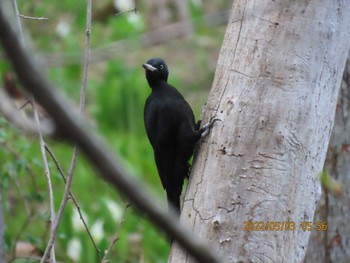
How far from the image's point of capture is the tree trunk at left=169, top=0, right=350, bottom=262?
2158 millimetres

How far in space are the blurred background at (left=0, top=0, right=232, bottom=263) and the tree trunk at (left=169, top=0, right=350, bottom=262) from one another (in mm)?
399

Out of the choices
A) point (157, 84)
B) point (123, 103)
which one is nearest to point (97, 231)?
point (157, 84)

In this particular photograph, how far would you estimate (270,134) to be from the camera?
221 cm

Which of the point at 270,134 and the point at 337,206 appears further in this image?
the point at 337,206

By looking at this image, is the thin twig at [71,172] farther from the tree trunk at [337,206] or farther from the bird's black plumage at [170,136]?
the tree trunk at [337,206]

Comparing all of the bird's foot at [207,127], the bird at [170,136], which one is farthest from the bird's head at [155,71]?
the bird's foot at [207,127]

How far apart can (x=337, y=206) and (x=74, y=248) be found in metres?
1.82

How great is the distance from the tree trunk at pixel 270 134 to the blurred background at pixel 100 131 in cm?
40

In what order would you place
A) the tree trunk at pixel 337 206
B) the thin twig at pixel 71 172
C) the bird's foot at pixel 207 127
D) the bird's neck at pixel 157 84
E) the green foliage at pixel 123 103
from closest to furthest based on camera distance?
the thin twig at pixel 71 172 → the bird's foot at pixel 207 127 → the bird's neck at pixel 157 84 → the tree trunk at pixel 337 206 → the green foliage at pixel 123 103

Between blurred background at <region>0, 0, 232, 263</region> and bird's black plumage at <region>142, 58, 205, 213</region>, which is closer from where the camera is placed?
bird's black plumage at <region>142, 58, 205, 213</region>

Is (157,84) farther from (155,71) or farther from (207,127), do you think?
(207,127)

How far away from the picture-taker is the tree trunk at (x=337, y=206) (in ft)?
11.5
